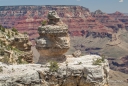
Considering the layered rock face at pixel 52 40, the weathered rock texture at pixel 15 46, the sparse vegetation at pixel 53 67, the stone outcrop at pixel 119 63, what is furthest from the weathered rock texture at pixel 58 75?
the stone outcrop at pixel 119 63

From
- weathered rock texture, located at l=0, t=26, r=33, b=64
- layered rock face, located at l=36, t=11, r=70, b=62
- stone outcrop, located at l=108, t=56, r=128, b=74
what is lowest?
stone outcrop, located at l=108, t=56, r=128, b=74

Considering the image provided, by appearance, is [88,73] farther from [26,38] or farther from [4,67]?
[26,38]

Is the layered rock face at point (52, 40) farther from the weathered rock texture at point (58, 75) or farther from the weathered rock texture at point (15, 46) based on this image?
the weathered rock texture at point (15, 46)

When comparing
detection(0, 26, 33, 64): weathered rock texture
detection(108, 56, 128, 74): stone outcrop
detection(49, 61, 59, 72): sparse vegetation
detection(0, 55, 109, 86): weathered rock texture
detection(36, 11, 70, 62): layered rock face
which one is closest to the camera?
detection(0, 55, 109, 86): weathered rock texture

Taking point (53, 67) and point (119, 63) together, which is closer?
point (53, 67)

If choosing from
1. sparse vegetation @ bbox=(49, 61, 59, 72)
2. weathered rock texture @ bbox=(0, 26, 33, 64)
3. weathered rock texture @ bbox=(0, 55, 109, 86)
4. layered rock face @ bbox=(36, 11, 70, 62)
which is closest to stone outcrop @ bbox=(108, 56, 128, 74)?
weathered rock texture @ bbox=(0, 26, 33, 64)

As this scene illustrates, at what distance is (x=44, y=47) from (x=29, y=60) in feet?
50.0

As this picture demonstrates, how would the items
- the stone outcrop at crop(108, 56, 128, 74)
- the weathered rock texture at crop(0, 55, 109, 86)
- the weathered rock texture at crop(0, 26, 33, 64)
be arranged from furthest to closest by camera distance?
the stone outcrop at crop(108, 56, 128, 74), the weathered rock texture at crop(0, 26, 33, 64), the weathered rock texture at crop(0, 55, 109, 86)

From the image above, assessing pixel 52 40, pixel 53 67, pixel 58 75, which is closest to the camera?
pixel 58 75

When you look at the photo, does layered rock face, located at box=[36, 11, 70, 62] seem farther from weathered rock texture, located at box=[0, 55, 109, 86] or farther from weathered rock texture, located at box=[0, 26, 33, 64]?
weathered rock texture, located at box=[0, 26, 33, 64]

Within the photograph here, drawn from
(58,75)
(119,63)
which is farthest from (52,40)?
(119,63)

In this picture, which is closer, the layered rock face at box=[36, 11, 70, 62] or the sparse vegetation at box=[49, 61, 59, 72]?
the sparse vegetation at box=[49, 61, 59, 72]

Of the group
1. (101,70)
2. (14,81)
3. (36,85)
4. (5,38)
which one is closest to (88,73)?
(101,70)

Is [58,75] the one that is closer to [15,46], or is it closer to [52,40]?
[52,40]
